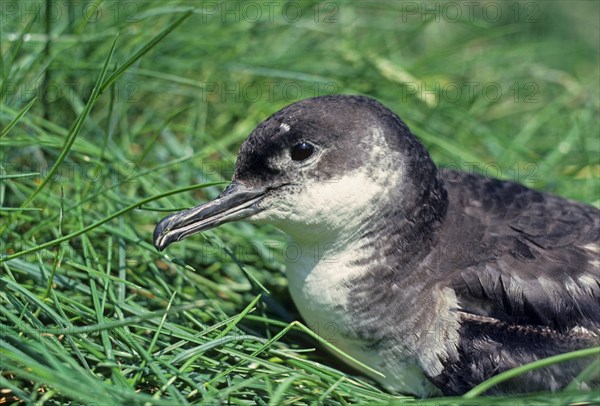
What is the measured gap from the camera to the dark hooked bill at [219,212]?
264 cm

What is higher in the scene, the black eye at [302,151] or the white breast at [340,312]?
the black eye at [302,151]

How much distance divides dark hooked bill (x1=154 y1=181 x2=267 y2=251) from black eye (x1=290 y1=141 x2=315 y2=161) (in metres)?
0.15

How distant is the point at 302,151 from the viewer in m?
2.63

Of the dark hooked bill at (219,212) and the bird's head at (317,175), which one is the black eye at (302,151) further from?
the dark hooked bill at (219,212)

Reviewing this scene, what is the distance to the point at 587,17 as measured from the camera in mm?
6148

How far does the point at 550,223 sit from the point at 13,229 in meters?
1.89

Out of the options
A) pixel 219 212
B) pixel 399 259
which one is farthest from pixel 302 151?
pixel 399 259

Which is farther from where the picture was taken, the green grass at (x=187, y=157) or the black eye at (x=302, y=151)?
the black eye at (x=302, y=151)

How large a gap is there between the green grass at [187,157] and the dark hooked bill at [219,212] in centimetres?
10

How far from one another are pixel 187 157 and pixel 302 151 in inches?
20.5

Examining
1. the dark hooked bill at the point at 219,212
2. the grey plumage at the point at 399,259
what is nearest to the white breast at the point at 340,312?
the grey plumage at the point at 399,259

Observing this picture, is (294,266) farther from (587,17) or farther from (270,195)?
(587,17)

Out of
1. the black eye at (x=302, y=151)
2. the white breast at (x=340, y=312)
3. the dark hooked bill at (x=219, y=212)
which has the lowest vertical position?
the white breast at (x=340, y=312)

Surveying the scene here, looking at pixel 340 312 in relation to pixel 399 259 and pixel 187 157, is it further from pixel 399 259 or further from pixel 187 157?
pixel 187 157
